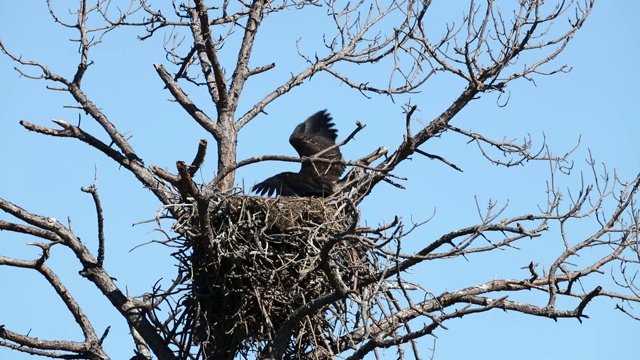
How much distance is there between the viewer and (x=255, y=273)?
816 centimetres

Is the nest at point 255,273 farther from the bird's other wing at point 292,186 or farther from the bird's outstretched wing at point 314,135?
the bird's outstretched wing at point 314,135

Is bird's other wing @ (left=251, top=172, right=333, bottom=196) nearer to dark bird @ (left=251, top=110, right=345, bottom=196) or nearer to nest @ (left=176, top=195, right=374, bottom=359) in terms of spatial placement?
dark bird @ (left=251, top=110, right=345, bottom=196)

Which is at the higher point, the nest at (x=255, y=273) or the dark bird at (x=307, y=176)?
the dark bird at (x=307, y=176)

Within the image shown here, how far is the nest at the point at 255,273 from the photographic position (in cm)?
820

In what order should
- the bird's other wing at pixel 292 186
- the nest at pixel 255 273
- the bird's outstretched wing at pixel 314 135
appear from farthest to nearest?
the bird's outstretched wing at pixel 314 135
the bird's other wing at pixel 292 186
the nest at pixel 255 273

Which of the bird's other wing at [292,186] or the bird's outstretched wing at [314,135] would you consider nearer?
the bird's other wing at [292,186]

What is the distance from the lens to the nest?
8195 mm

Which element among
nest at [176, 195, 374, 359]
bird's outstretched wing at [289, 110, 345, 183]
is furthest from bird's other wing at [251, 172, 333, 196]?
nest at [176, 195, 374, 359]

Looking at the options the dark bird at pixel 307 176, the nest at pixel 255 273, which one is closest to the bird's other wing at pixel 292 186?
the dark bird at pixel 307 176

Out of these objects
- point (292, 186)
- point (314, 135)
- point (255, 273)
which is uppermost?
point (314, 135)

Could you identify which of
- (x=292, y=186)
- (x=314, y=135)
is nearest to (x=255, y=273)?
(x=292, y=186)

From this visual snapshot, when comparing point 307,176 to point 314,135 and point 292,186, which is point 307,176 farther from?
point 314,135

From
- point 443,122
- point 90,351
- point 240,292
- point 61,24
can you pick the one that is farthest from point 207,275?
point 61,24

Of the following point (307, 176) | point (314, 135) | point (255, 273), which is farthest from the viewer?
point (314, 135)
